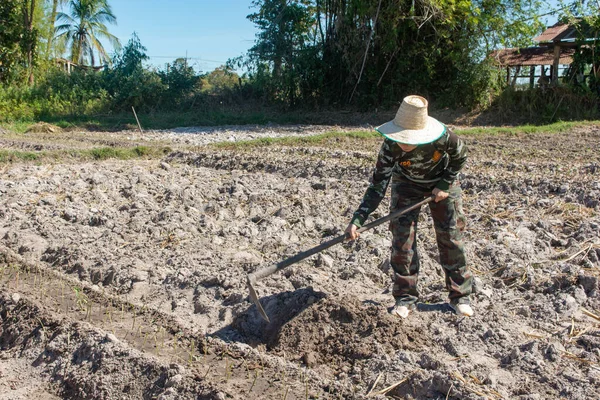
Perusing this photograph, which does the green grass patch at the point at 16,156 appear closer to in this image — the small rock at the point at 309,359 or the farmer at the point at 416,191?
the farmer at the point at 416,191

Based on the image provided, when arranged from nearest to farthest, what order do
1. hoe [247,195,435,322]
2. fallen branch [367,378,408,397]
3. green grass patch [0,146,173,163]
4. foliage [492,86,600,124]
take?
fallen branch [367,378,408,397] < hoe [247,195,435,322] < green grass patch [0,146,173,163] < foliage [492,86,600,124]

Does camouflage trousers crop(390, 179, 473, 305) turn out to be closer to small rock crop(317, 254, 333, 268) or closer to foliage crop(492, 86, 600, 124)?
small rock crop(317, 254, 333, 268)

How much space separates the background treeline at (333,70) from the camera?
1508 cm

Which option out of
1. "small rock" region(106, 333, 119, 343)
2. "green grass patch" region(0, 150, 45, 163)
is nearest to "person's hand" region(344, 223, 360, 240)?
"small rock" region(106, 333, 119, 343)

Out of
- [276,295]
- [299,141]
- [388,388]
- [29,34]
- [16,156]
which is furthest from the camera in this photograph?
[29,34]

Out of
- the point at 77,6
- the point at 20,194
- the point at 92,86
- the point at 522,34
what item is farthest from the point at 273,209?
the point at 77,6

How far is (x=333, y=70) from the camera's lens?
17938 mm

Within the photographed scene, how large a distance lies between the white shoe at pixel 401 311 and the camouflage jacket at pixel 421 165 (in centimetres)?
62

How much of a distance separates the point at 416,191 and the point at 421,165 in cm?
21

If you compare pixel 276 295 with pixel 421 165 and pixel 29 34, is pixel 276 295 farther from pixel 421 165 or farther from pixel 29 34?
pixel 29 34

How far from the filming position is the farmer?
3.57 meters

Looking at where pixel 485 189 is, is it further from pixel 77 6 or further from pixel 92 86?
pixel 77 6

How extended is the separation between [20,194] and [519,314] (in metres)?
5.50

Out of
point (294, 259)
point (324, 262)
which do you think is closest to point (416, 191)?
point (294, 259)
